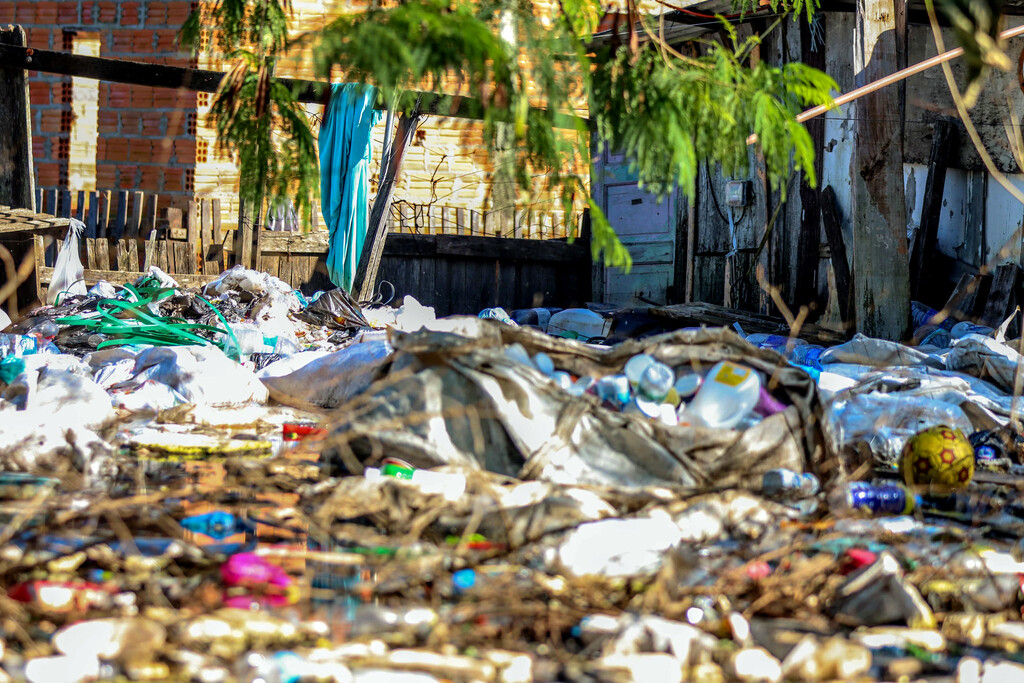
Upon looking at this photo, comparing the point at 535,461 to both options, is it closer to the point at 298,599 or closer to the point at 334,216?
the point at 298,599

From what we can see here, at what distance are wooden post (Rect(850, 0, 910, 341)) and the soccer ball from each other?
269cm

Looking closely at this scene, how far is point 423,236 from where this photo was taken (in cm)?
963

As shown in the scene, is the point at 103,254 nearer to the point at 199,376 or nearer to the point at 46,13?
the point at 199,376

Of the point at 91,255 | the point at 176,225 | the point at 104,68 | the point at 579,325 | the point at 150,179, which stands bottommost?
the point at 579,325

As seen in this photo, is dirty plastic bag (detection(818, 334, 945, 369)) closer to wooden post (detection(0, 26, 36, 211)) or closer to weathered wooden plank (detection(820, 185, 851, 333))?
weathered wooden plank (detection(820, 185, 851, 333))

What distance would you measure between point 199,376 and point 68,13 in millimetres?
8444

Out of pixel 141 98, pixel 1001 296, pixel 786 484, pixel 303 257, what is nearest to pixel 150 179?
pixel 141 98

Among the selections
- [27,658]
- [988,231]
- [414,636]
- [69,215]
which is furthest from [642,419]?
[69,215]

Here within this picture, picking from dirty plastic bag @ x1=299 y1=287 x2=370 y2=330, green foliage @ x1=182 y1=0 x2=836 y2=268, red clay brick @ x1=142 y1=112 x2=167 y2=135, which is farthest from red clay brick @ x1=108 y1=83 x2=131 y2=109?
green foliage @ x1=182 y1=0 x2=836 y2=268

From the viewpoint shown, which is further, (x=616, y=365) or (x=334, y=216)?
(x=334, y=216)

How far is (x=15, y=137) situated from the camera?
6961mm

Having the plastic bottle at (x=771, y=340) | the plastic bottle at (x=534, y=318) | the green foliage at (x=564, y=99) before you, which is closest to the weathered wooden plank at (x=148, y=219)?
the plastic bottle at (x=534, y=318)

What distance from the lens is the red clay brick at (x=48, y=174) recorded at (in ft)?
36.9

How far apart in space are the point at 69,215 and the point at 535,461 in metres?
7.68
